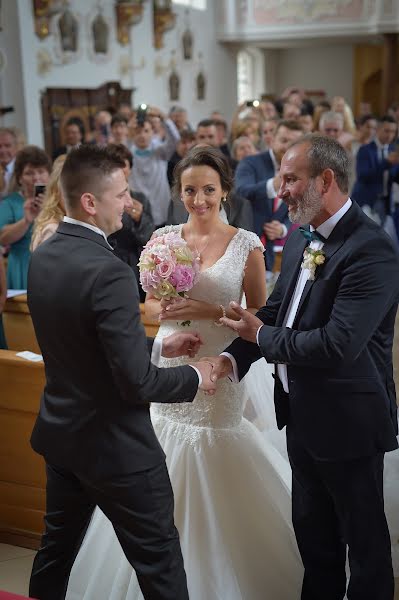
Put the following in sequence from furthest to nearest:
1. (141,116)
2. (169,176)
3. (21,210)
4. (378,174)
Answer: (378,174)
(169,176)
(141,116)
(21,210)

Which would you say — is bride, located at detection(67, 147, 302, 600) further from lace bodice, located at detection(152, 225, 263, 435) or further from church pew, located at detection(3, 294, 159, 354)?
church pew, located at detection(3, 294, 159, 354)

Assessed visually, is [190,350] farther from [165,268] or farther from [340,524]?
[340,524]

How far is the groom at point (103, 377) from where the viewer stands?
2293mm

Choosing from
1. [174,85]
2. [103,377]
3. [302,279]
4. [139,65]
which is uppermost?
[139,65]

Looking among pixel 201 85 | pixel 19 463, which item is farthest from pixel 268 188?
pixel 201 85

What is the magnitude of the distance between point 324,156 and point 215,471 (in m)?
1.52

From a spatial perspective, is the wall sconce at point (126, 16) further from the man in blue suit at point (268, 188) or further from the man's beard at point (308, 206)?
the man's beard at point (308, 206)

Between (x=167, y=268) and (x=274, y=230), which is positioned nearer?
(x=167, y=268)

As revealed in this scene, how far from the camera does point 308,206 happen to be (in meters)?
2.55

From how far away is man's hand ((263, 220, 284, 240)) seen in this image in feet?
18.6

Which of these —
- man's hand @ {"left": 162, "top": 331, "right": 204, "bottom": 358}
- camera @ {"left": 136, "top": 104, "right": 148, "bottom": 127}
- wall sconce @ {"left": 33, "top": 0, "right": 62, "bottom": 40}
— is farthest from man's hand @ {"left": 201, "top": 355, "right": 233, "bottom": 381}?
wall sconce @ {"left": 33, "top": 0, "right": 62, "bottom": 40}

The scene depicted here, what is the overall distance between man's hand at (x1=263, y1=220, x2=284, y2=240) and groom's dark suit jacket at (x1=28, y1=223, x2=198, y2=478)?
3.28 meters

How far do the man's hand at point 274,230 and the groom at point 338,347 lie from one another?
2870 mm

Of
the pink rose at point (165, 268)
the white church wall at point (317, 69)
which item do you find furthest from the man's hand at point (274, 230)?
the white church wall at point (317, 69)
